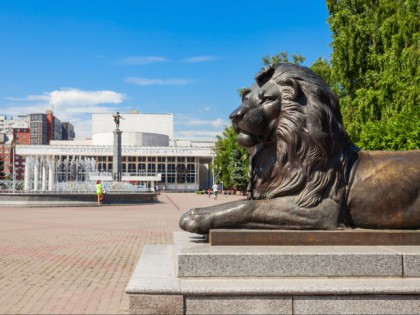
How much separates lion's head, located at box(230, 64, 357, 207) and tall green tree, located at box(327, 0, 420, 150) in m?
14.7

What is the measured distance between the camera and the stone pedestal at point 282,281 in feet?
13.7

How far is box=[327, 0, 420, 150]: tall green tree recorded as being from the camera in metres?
21.5

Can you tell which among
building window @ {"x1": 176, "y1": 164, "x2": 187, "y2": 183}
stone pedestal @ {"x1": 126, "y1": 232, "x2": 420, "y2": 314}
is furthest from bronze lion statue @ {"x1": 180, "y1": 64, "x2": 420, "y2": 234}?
building window @ {"x1": 176, "y1": 164, "x2": 187, "y2": 183}

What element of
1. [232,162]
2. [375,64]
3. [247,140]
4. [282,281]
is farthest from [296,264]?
[232,162]

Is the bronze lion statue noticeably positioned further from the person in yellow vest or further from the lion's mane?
the person in yellow vest

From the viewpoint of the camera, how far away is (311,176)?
16.6 feet

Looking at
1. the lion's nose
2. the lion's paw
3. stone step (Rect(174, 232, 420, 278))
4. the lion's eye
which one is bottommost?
stone step (Rect(174, 232, 420, 278))

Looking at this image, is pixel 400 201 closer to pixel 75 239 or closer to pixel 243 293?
pixel 243 293

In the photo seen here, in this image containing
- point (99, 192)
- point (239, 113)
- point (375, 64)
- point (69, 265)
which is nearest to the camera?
point (239, 113)

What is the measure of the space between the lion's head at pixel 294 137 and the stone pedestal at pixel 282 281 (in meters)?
0.69

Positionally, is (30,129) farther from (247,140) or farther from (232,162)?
(247,140)

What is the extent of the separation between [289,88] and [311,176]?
0.97 metres

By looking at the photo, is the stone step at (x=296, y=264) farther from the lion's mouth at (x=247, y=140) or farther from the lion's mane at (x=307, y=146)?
the lion's mouth at (x=247, y=140)

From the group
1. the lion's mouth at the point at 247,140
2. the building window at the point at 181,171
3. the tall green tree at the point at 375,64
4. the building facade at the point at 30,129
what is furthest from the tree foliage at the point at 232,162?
the building facade at the point at 30,129
